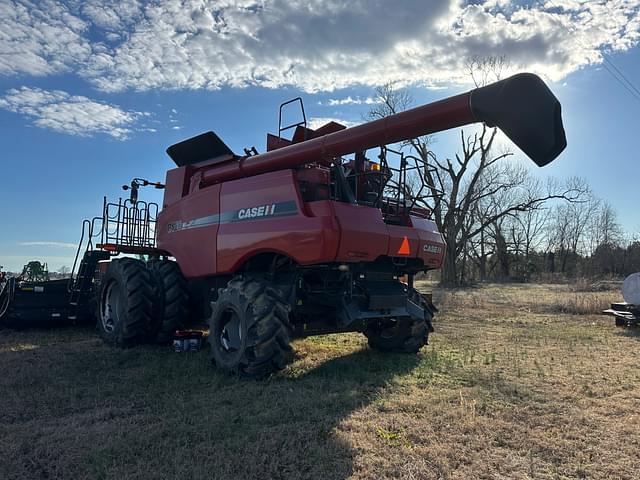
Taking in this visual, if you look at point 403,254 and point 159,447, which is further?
point 403,254

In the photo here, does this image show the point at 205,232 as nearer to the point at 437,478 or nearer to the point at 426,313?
the point at 426,313

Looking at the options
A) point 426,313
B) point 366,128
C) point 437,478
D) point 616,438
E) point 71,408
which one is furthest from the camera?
point 426,313

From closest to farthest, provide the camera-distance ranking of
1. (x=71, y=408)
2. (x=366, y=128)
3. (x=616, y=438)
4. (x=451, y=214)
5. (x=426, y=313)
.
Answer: (x=616, y=438)
(x=71, y=408)
(x=366, y=128)
(x=426, y=313)
(x=451, y=214)

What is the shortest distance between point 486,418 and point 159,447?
2.72m

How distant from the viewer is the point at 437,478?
3.28 meters

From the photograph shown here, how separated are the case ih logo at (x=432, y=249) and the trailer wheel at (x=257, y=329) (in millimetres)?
2160

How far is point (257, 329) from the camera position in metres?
5.50

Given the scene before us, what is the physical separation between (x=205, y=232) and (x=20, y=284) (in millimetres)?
4729

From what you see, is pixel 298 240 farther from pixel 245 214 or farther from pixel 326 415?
pixel 326 415

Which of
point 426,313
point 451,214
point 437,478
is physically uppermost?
point 451,214

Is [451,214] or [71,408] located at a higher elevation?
[451,214]

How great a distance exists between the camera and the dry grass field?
3443mm

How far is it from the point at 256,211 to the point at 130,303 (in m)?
2.69

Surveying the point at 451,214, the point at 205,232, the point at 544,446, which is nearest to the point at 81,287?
the point at 205,232
